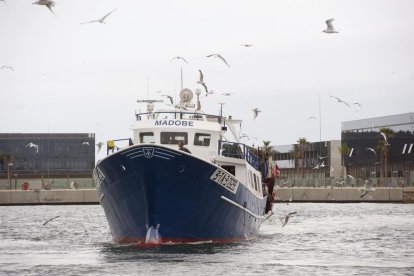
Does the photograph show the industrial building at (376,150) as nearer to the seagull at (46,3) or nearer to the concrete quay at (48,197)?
the concrete quay at (48,197)

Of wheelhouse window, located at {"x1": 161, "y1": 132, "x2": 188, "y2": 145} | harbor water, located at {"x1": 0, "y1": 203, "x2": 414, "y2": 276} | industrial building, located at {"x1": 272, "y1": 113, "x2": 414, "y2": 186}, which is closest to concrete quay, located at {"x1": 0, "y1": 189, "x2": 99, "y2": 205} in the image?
industrial building, located at {"x1": 272, "y1": 113, "x2": 414, "y2": 186}

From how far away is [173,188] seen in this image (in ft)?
148

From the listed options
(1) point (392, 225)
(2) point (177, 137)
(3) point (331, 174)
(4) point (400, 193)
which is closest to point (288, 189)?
(4) point (400, 193)

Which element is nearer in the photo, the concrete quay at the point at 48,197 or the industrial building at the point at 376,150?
the concrete quay at the point at 48,197

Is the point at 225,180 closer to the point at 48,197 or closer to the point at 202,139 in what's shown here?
the point at 202,139

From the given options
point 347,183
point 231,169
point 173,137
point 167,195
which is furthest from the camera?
point 347,183

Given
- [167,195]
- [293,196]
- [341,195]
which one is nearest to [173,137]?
[167,195]

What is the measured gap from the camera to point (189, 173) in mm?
45031

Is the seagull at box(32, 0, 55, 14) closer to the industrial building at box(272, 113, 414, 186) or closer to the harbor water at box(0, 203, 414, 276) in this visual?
the harbor water at box(0, 203, 414, 276)

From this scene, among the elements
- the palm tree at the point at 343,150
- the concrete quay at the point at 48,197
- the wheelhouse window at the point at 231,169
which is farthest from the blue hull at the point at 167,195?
the palm tree at the point at 343,150

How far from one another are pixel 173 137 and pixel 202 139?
1.64m

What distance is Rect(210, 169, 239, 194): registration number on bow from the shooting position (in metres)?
45.8

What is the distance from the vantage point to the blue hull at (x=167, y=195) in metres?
44.7

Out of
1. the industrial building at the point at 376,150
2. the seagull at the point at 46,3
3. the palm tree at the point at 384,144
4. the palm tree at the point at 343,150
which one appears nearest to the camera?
the seagull at the point at 46,3
